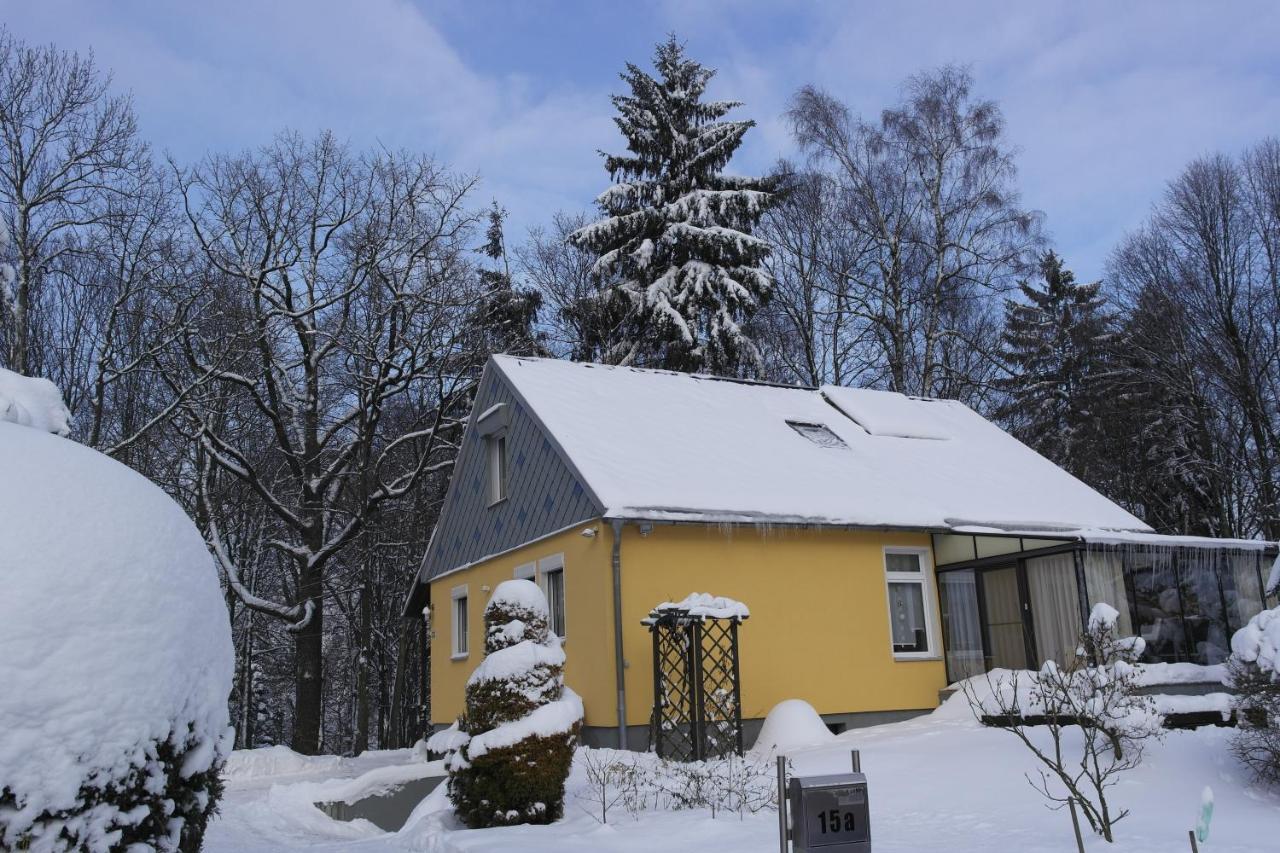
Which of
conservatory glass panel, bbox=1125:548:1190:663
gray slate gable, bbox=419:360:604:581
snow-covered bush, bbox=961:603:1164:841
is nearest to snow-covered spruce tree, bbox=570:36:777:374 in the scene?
gray slate gable, bbox=419:360:604:581

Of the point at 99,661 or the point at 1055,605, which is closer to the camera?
the point at 99,661

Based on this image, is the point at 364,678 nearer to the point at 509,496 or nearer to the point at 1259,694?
the point at 509,496

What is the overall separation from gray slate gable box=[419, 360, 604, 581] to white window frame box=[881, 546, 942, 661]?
450 centimetres

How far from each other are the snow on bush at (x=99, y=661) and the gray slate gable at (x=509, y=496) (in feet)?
26.6

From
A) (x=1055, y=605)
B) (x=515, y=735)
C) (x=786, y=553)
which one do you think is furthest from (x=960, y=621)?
(x=515, y=735)

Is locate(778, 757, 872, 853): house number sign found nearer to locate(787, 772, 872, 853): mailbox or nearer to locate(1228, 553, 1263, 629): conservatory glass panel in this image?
locate(787, 772, 872, 853): mailbox

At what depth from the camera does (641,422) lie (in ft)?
49.6

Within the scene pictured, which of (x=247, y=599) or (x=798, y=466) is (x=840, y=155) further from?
(x=247, y=599)

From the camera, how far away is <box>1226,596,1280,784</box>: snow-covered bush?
7660mm

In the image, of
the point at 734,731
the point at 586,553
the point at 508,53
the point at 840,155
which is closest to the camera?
the point at 508,53

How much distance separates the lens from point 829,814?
4297 millimetres

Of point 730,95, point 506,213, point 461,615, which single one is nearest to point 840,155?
point 730,95

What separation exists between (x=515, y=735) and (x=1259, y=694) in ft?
18.8

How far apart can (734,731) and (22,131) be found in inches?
576
